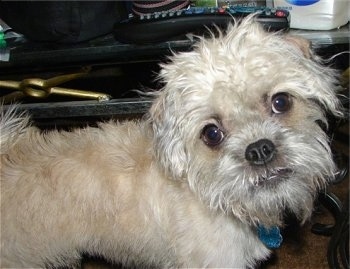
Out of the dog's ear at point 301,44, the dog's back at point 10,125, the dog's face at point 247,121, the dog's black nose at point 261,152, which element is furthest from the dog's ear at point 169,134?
the dog's back at point 10,125

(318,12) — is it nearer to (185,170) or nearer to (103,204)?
(185,170)

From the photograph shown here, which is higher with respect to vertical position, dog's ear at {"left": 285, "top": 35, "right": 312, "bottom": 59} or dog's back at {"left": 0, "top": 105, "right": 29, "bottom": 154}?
dog's ear at {"left": 285, "top": 35, "right": 312, "bottom": 59}

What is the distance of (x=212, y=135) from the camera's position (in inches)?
39.4

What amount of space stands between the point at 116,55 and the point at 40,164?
1.13 ft

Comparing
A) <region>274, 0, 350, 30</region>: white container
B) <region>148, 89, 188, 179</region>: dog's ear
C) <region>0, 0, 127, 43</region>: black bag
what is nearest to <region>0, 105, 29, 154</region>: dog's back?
<region>0, 0, 127, 43</region>: black bag

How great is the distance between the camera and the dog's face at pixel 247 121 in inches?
36.9

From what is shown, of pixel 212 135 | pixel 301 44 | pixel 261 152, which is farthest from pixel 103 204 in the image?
pixel 301 44

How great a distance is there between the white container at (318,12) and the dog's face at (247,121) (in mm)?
141

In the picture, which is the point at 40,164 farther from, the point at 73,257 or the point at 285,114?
the point at 285,114

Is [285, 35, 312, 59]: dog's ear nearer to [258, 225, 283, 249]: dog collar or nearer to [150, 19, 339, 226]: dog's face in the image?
[150, 19, 339, 226]: dog's face

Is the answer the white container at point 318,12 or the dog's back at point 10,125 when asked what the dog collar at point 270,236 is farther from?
the dog's back at point 10,125

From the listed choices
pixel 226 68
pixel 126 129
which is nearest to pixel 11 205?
pixel 126 129

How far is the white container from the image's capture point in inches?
43.3

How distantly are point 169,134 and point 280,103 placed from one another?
0.86 feet
